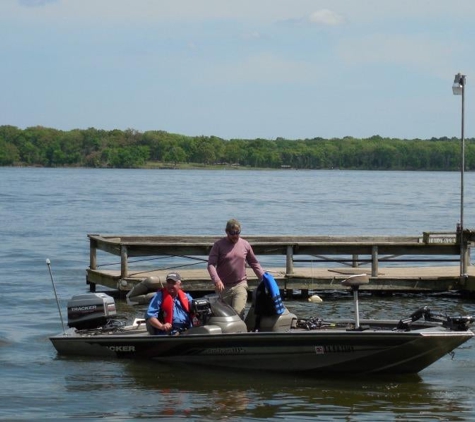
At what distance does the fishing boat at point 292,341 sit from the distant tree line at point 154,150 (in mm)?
157768

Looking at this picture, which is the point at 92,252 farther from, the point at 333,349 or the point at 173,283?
the point at 333,349

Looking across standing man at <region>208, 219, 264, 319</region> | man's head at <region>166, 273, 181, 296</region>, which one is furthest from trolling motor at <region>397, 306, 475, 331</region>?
man's head at <region>166, 273, 181, 296</region>

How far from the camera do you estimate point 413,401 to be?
43.7 ft

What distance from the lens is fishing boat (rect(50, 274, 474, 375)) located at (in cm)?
1363

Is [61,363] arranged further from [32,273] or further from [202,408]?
[32,273]

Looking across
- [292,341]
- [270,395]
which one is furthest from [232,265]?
[270,395]

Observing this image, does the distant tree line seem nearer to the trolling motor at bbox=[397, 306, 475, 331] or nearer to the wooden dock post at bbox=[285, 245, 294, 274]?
the wooden dock post at bbox=[285, 245, 294, 274]

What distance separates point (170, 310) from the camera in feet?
47.1

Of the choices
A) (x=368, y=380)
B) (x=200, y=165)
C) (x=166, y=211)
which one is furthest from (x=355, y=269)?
(x=200, y=165)

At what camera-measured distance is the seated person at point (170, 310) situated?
14180 millimetres

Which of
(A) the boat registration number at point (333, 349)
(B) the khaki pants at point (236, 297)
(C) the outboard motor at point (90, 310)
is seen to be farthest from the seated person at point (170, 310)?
(A) the boat registration number at point (333, 349)

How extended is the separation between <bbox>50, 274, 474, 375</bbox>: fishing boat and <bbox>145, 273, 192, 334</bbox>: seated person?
0.10 meters

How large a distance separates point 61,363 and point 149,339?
155 cm

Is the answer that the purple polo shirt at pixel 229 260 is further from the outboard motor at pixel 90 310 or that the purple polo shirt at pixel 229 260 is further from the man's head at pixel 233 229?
the outboard motor at pixel 90 310
